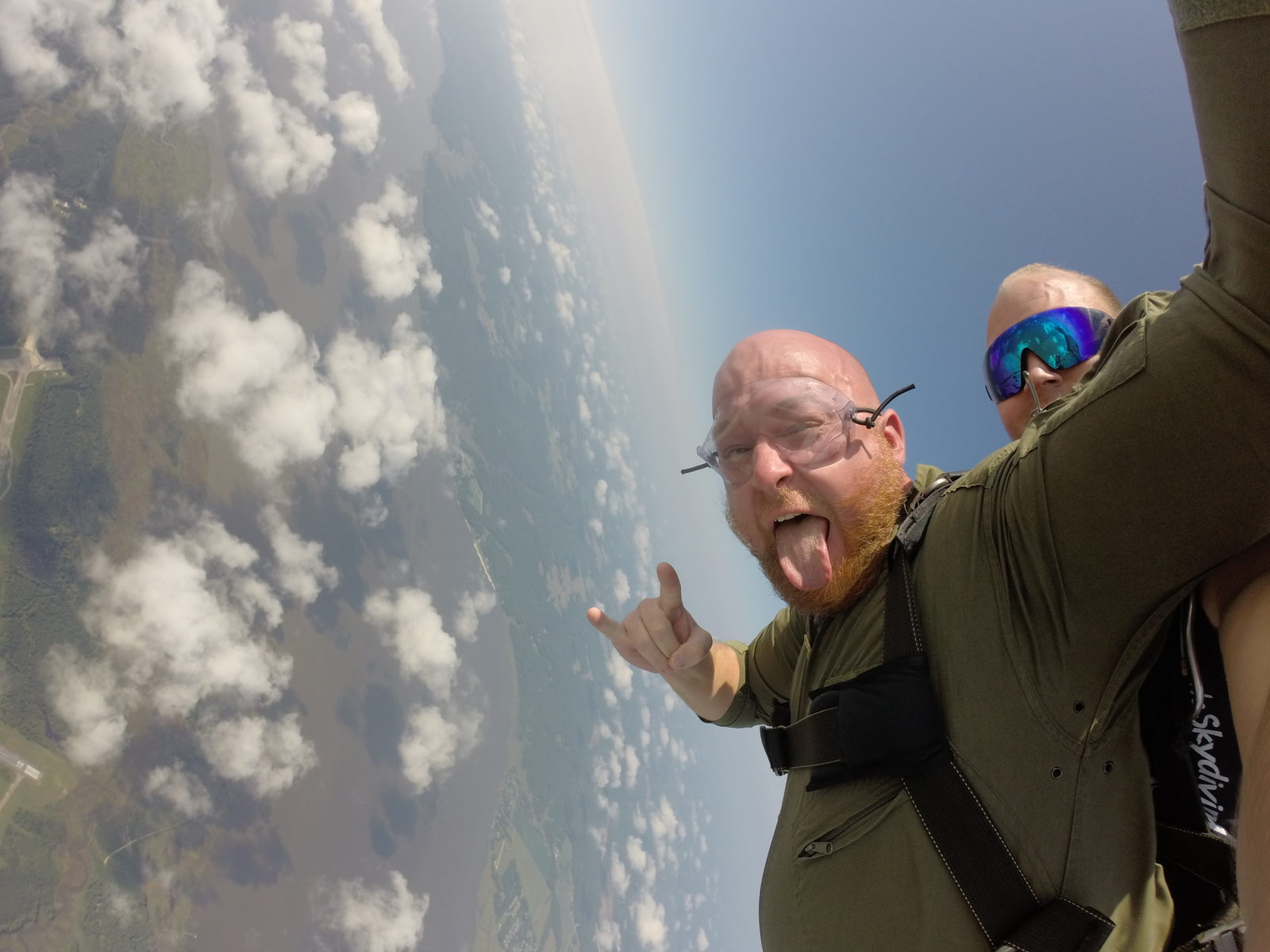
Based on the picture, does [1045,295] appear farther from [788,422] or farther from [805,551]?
[805,551]

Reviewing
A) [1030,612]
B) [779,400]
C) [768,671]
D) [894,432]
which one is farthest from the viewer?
[768,671]

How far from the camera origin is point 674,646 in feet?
7.11

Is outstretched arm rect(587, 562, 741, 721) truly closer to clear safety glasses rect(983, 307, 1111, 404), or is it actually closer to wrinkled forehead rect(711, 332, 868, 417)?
wrinkled forehead rect(711, 332, 868, 417)

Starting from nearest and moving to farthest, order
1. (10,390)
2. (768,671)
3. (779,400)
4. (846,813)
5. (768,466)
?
(846,813) < (768,466) < (779,400) < (768,671) < (10,390)

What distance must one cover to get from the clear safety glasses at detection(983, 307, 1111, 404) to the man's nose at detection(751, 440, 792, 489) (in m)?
1.19

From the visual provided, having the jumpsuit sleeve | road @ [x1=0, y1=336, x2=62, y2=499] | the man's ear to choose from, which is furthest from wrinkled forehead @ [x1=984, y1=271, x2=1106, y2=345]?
road @ [x1=0, y1=336, x2=62, y2=499]

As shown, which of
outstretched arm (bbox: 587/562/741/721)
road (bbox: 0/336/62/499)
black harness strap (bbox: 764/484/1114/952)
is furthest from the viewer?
road (bbox: 0/336/62/499)

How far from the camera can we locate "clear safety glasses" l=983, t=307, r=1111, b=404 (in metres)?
2.27

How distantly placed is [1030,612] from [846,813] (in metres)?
0.74

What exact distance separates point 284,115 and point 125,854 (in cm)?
11982

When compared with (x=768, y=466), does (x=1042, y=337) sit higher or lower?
higher

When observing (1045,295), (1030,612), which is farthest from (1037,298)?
(1030,612)

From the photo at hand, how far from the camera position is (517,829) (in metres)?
117

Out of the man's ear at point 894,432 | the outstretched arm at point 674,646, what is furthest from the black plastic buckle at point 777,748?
the man's ear at point 894,432
